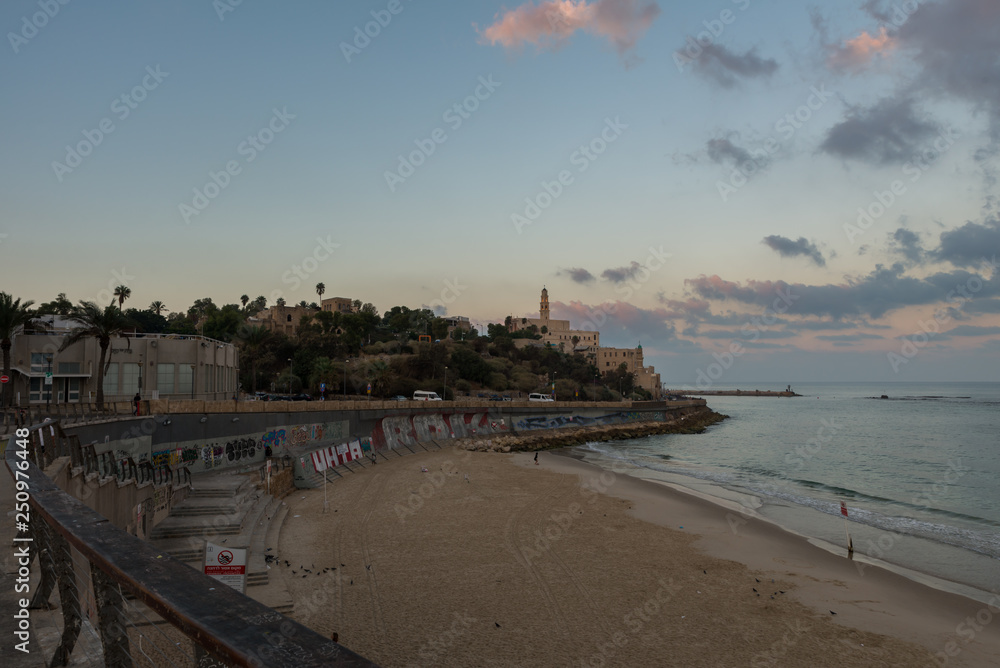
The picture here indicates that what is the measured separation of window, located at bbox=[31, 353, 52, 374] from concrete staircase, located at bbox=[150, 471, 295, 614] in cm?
2177

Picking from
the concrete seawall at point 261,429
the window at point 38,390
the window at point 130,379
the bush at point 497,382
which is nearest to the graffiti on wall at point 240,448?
the concrete seawall at point 261,429

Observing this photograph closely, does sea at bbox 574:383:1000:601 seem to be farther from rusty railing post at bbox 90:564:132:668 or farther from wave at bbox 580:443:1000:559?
rusty railing post at bbox 90:564:132:668

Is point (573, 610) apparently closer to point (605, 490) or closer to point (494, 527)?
point (494, 527)

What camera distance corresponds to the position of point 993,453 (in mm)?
73875

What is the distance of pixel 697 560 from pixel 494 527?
10.2m

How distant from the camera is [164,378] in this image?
5066 centimetres

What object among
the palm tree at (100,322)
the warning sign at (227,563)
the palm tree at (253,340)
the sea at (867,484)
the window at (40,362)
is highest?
the palm tree at (253,340)

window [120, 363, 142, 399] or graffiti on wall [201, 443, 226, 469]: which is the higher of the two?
window [120, 363, 142, 399]

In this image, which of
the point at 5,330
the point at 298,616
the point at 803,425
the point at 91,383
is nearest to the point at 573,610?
the point at 298,616

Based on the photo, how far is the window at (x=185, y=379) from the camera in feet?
169

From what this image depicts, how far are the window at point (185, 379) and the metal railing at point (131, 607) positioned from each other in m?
51.5

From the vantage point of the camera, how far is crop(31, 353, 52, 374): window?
148 feet

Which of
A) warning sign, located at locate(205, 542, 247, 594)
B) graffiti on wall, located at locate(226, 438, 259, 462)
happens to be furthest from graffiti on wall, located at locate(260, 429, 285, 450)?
warning sign, located at locate(205, 542, 247, 594)

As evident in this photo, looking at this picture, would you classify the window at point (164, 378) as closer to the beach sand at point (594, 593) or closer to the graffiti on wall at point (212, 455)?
the graffiti on wall at point (212, 455)
